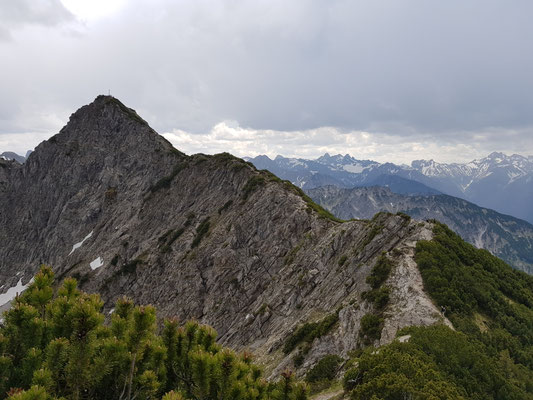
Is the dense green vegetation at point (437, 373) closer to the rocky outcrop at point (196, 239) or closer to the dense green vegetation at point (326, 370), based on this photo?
the rocky outcrop at point (196, 239)

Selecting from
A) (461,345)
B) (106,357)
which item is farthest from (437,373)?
(106,357)

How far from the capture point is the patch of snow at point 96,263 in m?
75.4

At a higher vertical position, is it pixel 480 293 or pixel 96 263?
pixel 480 293

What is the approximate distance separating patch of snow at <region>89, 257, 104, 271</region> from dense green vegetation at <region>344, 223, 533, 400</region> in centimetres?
7040

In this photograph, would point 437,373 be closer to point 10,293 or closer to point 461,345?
point 461,345

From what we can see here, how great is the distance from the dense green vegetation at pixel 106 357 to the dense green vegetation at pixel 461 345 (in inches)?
270

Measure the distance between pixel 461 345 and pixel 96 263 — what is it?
79.1 m

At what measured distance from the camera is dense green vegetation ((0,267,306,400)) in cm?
669

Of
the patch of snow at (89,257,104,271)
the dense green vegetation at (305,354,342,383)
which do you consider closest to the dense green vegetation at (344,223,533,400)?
the dense green vegetation at (305,354,342,383)

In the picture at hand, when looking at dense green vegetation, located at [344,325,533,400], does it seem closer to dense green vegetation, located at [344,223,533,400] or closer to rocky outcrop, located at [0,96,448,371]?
dense green vegetation, located at [344,223,533,400]

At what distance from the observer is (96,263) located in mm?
76750

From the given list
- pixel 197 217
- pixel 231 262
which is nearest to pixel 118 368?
pixel 231 262

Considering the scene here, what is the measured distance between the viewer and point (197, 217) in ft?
233

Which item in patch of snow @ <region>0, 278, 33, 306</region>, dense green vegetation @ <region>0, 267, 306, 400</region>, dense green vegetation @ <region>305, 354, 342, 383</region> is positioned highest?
dense green vegetation @ <region>0, 267, 306, 400</region>
